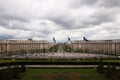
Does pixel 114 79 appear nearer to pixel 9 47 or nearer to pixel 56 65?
pixel 56 65

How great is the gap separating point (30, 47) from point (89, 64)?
12729 centimetres

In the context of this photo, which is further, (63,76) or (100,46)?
(100,46)

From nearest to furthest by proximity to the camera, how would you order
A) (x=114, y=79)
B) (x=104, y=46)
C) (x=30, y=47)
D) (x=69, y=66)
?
(x=114, y=79) → (x=69, y=66) → (x=104, y=46) → (x=30, y=47)

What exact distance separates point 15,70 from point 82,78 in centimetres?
758

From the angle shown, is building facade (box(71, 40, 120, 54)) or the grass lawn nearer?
the grass lawn

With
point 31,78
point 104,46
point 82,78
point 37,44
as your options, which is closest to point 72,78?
point 82,78

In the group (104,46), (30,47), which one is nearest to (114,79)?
(104,46)

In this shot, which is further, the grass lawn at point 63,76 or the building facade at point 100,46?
the building facade at point 100,46

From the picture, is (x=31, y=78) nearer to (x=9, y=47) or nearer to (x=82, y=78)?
(x=82, y=78)

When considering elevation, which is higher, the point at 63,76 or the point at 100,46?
the point at 100,46

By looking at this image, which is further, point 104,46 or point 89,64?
point 104,46

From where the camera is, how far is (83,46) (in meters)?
174

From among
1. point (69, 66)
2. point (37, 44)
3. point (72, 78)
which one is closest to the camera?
point (72, 78)

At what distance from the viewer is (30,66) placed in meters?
40.0
